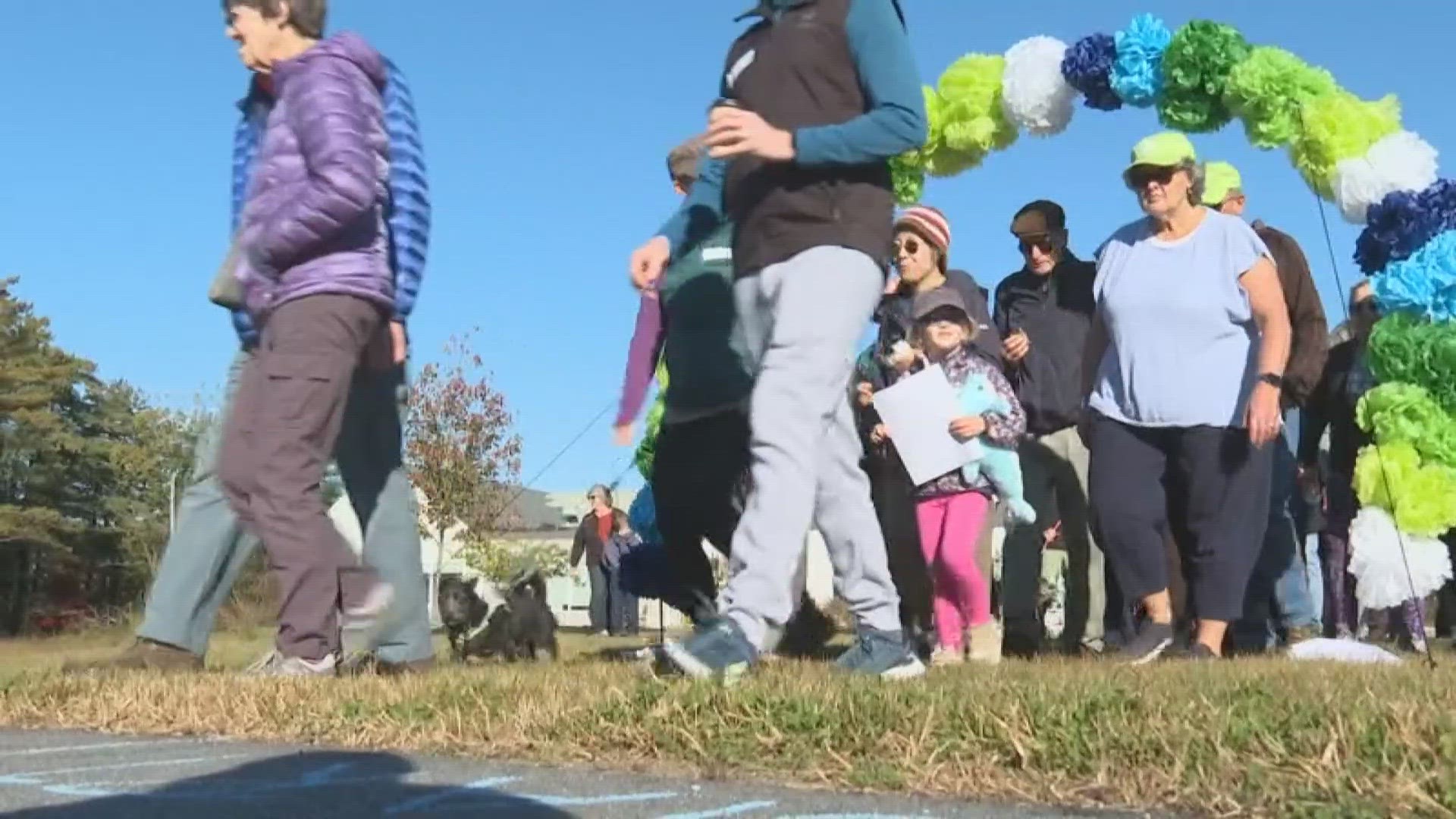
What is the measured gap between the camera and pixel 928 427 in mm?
6086

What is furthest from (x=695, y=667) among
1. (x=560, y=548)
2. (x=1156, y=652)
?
(x=560, y=548)

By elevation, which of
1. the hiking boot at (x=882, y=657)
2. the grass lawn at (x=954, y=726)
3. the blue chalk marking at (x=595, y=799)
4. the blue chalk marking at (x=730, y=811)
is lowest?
the blue chalk marking at (x=730, y=811)

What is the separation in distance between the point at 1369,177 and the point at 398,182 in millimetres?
4122

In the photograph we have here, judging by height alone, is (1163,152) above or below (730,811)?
above

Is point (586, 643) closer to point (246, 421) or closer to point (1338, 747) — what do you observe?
point (246, 421)

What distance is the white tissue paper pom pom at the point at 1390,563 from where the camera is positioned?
6.43 metres

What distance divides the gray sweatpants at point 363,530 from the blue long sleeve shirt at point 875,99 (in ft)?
4.39

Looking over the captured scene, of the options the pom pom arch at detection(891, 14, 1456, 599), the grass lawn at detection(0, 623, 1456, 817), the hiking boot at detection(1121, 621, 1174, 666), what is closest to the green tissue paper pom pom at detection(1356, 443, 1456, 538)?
the pom pom arch at detection(891, 14, 1456, 599)

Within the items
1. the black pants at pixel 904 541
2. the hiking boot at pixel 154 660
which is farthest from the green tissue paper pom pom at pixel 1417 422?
the hiking boot at pixel 154 660

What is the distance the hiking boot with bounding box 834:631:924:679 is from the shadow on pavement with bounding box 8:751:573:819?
4.60 feet

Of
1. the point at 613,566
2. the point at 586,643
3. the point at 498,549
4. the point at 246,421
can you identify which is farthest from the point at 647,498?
the point at 498,549

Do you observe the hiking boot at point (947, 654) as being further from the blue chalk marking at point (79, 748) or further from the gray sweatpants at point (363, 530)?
the blue chalk marking at point (79, 748)

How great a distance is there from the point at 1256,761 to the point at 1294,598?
5753 mm

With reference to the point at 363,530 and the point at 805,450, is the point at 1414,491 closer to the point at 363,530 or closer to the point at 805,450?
the point at 805,450
